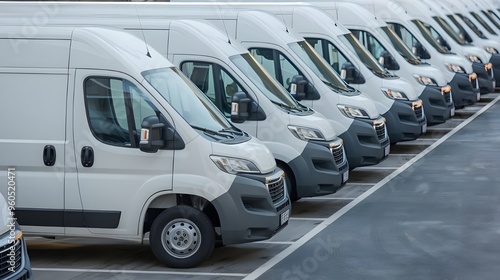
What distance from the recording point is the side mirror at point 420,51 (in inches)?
1035

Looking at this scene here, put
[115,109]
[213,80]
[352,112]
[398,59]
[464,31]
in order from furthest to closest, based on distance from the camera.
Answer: [464,31], [398,59], [352,112], [213,80], [115,109]

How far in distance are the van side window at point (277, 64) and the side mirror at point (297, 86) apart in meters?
0.29

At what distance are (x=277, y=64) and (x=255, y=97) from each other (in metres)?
2.16

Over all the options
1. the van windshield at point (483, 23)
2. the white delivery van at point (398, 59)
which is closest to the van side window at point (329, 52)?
the white delivery van at point (398, 59)

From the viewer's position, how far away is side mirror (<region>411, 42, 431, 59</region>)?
26297 mm

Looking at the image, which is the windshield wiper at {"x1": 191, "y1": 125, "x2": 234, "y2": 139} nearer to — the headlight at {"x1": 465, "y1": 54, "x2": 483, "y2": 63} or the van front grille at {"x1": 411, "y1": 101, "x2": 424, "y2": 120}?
the van front grille at {"x1": 411, "y1": 101, "x2": 424, "y2": 120}

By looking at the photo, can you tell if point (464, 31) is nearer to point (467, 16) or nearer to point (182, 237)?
point (467, 16)

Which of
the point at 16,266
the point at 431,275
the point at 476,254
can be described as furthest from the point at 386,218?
the point at 16,266

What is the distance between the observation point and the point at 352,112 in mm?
18312

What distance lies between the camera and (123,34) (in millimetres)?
13195

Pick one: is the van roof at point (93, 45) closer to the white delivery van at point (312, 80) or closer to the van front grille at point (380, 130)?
the white delivery van at point (312, 80)

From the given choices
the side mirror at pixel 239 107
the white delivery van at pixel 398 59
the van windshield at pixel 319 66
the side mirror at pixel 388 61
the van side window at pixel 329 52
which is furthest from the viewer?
the side mirror at pixel 388 61

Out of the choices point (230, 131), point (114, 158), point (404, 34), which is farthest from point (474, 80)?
point (114, 158)

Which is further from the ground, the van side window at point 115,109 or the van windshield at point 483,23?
the van windshield at point 483,23
